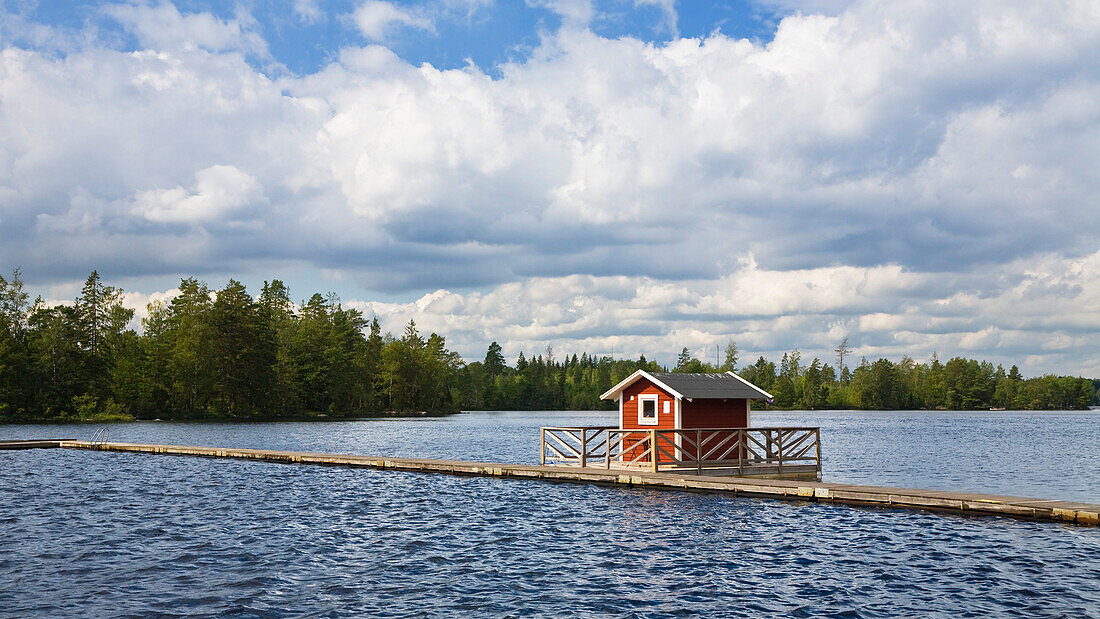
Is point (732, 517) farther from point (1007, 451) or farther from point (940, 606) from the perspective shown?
point (1007, 451)

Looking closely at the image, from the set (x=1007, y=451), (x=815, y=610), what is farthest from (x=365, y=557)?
(x=1007, y=451)

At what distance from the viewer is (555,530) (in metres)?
22.0

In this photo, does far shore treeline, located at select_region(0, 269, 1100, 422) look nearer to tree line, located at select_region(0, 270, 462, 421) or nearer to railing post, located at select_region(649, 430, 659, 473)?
tree line, located at select_region(0, 270, 462, 421)

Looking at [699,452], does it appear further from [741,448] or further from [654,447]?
[741,448]

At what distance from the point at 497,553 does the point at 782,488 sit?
11512 millimetres

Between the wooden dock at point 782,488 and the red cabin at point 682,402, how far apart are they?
2.86 metres

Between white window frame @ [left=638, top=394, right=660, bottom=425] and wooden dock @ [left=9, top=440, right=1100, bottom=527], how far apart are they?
297cm

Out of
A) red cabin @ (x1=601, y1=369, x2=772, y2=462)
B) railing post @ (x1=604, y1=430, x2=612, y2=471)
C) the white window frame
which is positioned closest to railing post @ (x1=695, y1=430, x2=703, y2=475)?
red cabin @ (x1=601, y1=369, x2=772, y2=462)

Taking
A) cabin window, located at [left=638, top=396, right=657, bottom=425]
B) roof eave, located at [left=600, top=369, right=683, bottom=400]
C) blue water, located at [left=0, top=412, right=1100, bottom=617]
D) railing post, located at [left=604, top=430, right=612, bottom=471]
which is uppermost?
roof eave, located at [left=600, top=369, right=683, bottom=400]

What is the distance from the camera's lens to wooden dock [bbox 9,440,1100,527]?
22156mm

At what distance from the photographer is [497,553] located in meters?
19.1

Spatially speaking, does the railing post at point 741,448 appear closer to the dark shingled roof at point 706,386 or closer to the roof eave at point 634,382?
the dark shingled roof at point 706,386

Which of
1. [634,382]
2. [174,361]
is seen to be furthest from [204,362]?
[634,382]

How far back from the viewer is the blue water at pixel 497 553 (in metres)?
14.7
